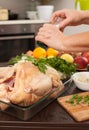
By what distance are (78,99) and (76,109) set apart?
0.08m

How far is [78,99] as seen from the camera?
0.92 metres

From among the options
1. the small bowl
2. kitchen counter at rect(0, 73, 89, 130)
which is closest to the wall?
the small bowl

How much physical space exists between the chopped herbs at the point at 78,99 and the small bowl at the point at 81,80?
8cm

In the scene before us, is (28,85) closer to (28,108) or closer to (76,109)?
(28,108)

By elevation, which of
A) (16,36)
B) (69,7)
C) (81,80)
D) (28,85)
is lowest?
(16,36)

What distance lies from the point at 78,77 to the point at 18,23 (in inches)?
83.2

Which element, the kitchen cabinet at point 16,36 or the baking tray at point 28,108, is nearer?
the baking tray at point 28,108

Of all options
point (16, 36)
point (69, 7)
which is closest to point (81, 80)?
point (16, 36)

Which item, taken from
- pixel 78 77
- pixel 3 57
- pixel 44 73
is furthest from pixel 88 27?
pixel 44 73

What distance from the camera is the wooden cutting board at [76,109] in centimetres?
80

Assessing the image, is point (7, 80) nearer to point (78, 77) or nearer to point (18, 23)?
point (78, 77)

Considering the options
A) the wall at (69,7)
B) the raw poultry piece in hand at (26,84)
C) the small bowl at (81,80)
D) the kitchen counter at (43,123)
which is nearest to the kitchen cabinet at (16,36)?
the wall at (69,7)

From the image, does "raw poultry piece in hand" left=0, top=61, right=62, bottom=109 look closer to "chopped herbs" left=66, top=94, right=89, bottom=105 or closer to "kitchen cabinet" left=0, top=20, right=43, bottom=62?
"chopped herbs" left=66, top=94, right=89, bottom=105

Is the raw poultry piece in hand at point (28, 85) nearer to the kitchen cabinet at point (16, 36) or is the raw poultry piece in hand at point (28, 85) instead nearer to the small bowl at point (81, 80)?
the small bowl at point (81, 80)
